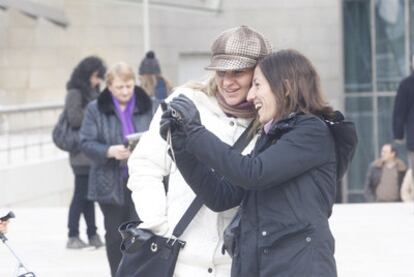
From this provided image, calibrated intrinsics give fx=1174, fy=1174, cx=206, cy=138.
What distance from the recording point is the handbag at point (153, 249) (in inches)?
189

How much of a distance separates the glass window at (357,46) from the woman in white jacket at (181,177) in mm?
25276

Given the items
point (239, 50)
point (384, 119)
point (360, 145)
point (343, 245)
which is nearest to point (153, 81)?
point (343, 245)

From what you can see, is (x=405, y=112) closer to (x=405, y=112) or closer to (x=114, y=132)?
(x=405, y=112)

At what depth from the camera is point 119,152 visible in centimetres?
804

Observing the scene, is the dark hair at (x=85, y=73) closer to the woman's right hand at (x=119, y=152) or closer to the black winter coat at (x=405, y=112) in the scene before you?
the woman's right hand at (x=119, y=152)

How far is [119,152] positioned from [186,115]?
3690mm

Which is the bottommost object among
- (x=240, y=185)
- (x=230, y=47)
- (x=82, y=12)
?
(x=240, y=185)

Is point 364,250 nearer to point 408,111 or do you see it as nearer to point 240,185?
point 408,111

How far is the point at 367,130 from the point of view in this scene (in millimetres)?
29969

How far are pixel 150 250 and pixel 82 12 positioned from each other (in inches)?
1033

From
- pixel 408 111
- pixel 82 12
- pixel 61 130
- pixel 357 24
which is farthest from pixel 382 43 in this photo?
pixel 61 130

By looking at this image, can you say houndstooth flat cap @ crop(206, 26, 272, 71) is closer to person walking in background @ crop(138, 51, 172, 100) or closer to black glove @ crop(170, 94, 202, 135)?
black glove @ crop(170, 94, 202, 135)

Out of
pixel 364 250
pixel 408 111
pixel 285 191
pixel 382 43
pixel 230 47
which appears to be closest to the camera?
pixel 285 191

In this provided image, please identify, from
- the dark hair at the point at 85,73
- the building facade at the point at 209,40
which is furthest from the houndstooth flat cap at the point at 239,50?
the building facade at the point at 209,40
